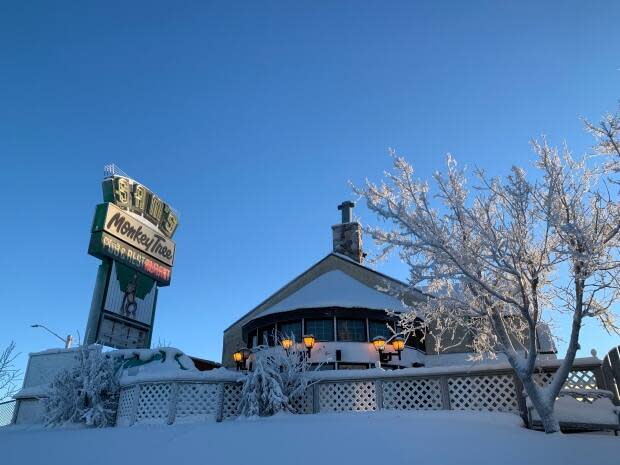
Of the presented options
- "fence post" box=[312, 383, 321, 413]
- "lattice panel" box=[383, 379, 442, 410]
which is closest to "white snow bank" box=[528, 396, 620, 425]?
"lattice panel" box=[383, 379, 442, 410]

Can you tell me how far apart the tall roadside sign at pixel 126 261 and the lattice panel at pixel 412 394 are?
21.0m

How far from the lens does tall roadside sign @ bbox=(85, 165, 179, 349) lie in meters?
26.5

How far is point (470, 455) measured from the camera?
19.8 ft

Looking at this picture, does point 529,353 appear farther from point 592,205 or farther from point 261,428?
point 261,428

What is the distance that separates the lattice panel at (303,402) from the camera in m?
10.2

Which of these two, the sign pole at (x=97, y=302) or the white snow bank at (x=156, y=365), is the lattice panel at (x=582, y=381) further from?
the sign pole at (x=97, y=302)

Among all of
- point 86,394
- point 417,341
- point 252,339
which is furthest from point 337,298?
point 86,394

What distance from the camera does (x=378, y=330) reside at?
1956 centimetres

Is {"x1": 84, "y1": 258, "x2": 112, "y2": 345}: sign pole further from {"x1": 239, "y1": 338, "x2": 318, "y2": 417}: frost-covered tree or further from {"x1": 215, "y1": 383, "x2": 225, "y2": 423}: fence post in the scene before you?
{"x1": 239, "y1": 338, "x2": 318, "y2": 417}: frost-covered tree

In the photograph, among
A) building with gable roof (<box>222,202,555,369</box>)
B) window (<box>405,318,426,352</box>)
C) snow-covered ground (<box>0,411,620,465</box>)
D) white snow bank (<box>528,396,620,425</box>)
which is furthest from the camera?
window (<box>405,318,426,352</box>)

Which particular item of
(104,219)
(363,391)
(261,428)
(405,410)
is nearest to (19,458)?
(261,428)

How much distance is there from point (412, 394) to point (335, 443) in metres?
3.13

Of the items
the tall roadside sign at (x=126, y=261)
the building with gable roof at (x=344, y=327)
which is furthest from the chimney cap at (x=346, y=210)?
the tall roadside sign at (x=126, y=261)

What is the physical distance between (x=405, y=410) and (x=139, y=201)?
2578 cm
